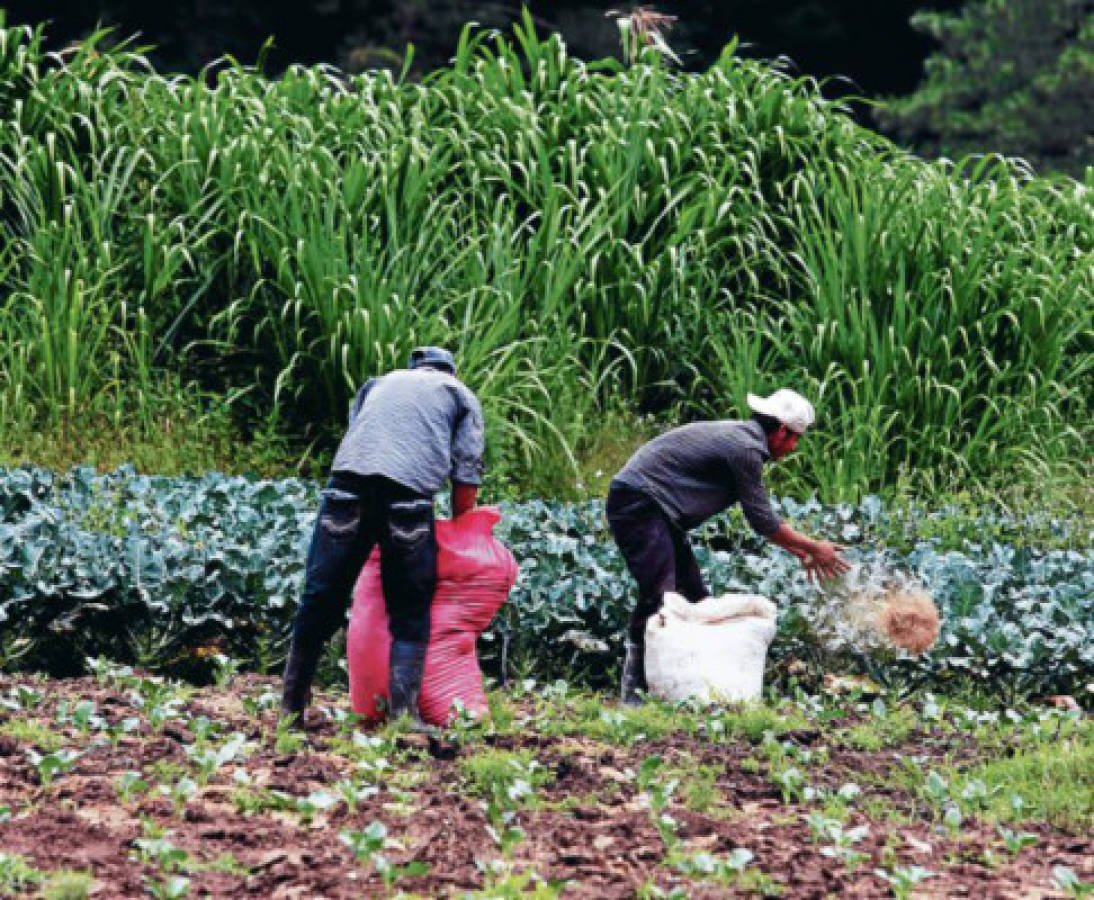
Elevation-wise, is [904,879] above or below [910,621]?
above

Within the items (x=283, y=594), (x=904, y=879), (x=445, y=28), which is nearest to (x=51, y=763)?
(x=283, y=594)

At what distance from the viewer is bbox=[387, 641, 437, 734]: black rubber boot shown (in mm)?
5254

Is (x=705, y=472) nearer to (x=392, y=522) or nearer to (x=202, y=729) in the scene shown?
(x=392, y=522)

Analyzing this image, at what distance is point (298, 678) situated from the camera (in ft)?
17.5

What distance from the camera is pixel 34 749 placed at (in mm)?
4852

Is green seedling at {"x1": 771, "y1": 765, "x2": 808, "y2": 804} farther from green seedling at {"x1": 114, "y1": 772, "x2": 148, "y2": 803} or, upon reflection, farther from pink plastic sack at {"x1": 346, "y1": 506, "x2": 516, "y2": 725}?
green seedling at {"x1": 114, "y1": 772, "x2": 148, "y2": 803}

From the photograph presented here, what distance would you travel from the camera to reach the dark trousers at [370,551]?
17.1 feet

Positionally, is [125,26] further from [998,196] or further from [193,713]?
[193,713]

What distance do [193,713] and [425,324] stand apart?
3.21m

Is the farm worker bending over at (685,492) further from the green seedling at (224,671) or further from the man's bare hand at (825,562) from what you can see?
the green seedling at (224,671)

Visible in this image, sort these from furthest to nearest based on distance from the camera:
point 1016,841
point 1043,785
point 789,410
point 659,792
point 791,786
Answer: point 789,410
point 1043,785
point 791,786
point 659,792
point 1016,841

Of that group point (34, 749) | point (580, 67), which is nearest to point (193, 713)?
point (34, 749)

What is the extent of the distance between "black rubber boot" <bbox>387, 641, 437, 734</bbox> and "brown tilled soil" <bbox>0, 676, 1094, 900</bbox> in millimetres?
159

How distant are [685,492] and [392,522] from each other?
1411 millimetres
